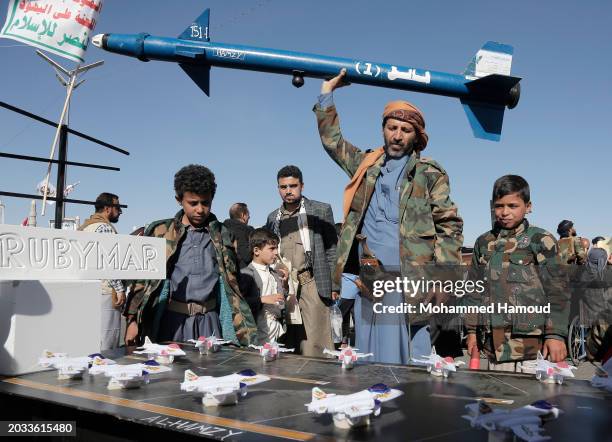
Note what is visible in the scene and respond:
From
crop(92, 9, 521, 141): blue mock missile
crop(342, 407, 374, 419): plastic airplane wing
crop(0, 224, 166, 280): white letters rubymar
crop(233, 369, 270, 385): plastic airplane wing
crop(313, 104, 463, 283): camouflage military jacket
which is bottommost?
crop(233, 369, 270, 385): plastic airplane wing

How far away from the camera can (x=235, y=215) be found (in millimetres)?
7344

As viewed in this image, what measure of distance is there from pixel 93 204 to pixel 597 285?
23.0 feet

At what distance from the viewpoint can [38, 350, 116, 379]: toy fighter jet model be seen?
2510 millimetres

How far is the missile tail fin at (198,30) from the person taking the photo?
864 centimetres

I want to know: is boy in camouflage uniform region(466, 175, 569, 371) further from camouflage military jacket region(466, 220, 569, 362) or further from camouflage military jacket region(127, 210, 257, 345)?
camouflage military jacket region(127, 210, 257, 345)

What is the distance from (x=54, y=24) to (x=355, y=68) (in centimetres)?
456

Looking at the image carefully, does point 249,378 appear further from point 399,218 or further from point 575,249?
point 575,249

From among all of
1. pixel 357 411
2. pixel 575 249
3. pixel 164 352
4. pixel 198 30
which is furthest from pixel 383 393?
pixel 575 249

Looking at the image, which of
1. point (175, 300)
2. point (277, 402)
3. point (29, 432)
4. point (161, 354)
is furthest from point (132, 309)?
point (277, 402)

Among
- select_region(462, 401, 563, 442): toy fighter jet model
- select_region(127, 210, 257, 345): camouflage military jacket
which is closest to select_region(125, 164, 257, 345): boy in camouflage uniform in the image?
select_region(127, 210, 257, 345): camouflage military jacket

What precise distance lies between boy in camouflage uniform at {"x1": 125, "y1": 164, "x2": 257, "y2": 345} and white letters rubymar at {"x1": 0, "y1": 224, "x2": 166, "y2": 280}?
391mm

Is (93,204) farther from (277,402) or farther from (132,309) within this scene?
(277,402)

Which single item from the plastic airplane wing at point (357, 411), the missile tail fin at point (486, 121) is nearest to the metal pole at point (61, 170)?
the plastic airplane wing at point (357, 411)

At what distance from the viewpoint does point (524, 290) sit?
149 inches
